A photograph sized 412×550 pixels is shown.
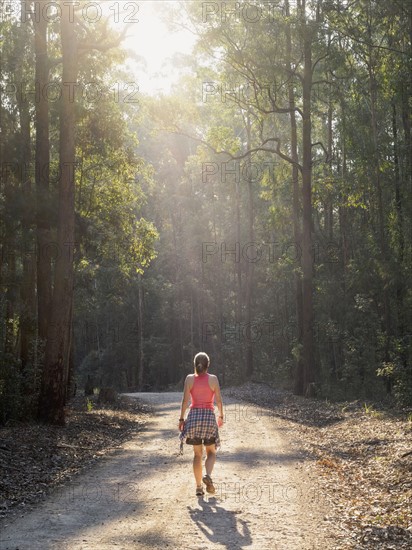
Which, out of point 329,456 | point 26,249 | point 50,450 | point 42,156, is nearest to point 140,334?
point 26,249

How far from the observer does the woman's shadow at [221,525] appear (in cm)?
798

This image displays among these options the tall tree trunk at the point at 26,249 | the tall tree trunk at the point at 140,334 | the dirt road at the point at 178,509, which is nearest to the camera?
the dirt road at the point at 178,509

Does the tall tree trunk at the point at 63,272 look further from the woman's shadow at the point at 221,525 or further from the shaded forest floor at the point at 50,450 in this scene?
the woman's shadow at the point at 221,525

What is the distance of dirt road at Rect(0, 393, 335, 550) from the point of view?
796cm

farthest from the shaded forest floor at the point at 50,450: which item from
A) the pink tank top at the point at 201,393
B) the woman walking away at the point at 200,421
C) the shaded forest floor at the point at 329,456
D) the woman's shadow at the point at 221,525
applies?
the pink tank top at the point at 201,393

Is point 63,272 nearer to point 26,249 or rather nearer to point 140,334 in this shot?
point 26,249

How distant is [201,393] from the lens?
10.6 m

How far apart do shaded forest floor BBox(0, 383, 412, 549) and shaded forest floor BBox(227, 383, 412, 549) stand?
0.04 feet

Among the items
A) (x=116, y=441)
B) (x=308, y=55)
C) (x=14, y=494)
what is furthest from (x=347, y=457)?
(x=308, y=55)

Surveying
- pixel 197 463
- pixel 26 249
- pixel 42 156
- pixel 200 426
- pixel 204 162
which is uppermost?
pixel 204 162

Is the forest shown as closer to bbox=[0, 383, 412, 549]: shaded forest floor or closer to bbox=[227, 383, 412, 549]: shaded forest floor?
bbox=[0, 383, 412, 549]: shaded forest floor

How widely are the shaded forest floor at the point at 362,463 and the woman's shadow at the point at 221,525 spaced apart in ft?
3.98

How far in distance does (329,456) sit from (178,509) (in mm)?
6291

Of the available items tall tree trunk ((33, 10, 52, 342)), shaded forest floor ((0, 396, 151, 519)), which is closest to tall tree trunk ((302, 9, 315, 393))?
shaded forest floor ((0, 396, 151, 519))
